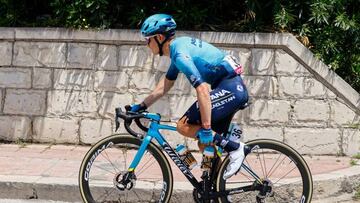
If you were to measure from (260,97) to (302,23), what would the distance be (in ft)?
3.77

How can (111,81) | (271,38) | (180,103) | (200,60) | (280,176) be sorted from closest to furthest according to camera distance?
(200,60) < (280,176) < (271,38) < (180,103) < (111,81)

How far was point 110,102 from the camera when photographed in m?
7.12

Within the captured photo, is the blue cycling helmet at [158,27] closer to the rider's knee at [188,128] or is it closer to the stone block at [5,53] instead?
the rider's knee at [188,128]

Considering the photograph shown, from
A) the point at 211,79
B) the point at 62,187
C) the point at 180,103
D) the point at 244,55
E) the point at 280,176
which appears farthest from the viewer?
the point at 180,103

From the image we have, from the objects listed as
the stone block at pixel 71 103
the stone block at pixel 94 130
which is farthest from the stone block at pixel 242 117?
the stone block at pixel 71 103

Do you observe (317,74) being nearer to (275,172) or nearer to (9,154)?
(275,172)

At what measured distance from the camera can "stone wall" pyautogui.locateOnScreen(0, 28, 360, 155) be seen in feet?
22.2

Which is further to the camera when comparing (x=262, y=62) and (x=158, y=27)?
(x=262, y=62)

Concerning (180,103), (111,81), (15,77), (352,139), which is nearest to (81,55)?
(111,81)

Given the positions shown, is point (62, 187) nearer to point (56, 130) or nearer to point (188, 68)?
point (56, 130)

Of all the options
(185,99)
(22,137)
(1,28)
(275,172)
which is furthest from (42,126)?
(275,172)

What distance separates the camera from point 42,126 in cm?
729

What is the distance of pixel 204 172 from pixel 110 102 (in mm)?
2691

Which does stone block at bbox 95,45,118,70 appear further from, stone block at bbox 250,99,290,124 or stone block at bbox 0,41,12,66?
stone block at bbox 250,99,290,124
